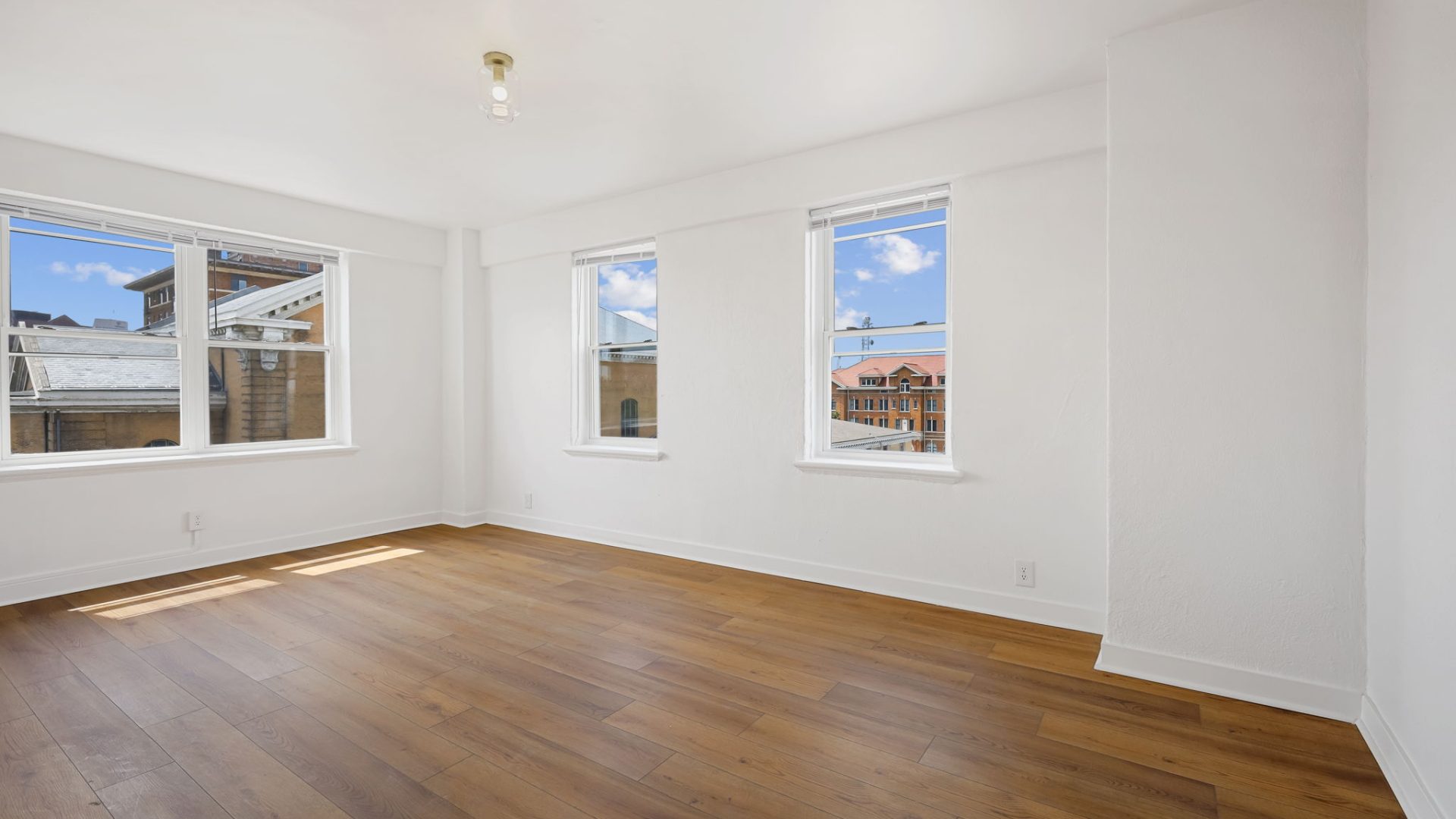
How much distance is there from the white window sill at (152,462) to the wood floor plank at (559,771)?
3302 mm

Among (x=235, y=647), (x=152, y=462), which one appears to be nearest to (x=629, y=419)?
(x=235, y=647)

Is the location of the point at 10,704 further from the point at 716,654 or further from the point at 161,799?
the point at 716,654

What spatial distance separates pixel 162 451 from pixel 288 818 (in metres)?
3.71

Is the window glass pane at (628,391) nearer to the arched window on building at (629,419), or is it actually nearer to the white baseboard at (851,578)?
the arched window on building at (629,419)

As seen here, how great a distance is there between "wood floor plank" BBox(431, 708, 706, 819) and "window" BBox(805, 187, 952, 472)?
2.33m

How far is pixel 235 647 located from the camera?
297 centimetres

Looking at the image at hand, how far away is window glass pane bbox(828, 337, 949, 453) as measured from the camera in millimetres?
3723

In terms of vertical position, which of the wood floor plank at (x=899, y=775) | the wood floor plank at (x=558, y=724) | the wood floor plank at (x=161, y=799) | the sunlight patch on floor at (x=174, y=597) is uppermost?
the sunlight patch on floor at (x=174, y=597)

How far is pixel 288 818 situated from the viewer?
1.76 m

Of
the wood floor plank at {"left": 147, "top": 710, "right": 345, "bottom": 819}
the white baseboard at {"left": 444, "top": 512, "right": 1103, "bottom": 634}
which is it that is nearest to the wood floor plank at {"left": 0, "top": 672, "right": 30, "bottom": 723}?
the wood floor plank at {"left": 147, "top": 710, "right": 345, "bottom": 819}

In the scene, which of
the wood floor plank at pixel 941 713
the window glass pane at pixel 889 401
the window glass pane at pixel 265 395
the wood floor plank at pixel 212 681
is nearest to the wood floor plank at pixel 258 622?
the wood floor plank at pixel 212 681

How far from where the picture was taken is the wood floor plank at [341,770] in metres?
1.81

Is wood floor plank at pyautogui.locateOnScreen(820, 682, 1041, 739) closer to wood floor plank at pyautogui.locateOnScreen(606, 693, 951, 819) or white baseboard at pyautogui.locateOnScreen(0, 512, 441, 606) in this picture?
wood floor plank at pyautogui.locateOnScreen(606, 693, 951, 819)

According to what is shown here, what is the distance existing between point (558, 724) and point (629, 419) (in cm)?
307
